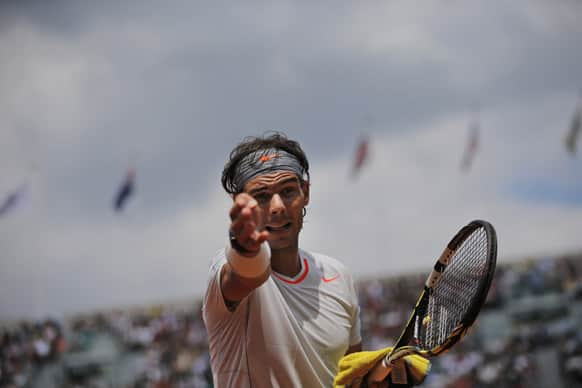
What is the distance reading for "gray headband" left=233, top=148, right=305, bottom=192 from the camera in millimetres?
3078

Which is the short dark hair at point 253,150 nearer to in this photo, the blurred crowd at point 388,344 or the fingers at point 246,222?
the fingers at point 246,222

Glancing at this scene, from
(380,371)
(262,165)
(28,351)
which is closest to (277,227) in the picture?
(262,165)

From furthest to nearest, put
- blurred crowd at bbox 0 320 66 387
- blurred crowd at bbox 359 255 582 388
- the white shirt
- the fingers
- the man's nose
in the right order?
blurred crowd at bbox 0 320 66 387 → blurred crowd at bbox 359 255 582 388 → the man's nose → the white shirt → the fingers

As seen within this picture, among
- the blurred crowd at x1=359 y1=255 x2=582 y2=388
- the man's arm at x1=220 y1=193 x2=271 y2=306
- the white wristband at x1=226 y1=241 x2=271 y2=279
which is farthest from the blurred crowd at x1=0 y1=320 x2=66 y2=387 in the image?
the white wristband at x1=226 y1=241 x2=271 y2=279

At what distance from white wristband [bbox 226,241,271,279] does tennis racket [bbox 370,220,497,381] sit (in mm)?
747

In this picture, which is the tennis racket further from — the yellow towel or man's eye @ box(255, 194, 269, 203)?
man's eye @ box(255, 194, 269, 203)

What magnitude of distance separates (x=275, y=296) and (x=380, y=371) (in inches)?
21.2

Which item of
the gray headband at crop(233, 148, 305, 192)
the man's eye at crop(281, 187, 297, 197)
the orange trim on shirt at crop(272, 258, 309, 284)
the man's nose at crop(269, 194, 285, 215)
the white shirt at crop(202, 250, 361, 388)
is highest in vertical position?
the gray headband at crop(233, 148, 305, 192)

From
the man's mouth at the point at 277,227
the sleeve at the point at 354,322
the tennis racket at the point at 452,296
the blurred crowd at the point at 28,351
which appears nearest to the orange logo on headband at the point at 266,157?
the man's mouth at the point at 277,227

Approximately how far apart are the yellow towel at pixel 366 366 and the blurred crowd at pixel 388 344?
37.7ft

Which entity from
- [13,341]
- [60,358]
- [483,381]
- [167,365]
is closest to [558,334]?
[483,381]

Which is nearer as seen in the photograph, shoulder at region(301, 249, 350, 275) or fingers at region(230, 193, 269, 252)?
fingers at region(230, 193, 269, 252)

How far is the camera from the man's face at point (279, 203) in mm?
3033

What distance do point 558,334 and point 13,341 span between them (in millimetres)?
14602
